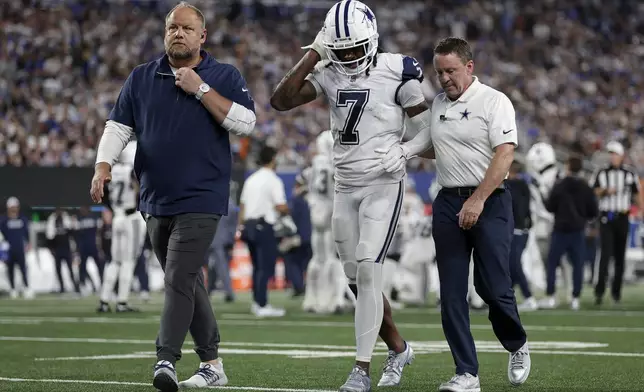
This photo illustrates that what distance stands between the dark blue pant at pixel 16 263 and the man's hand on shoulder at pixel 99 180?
16224 mm

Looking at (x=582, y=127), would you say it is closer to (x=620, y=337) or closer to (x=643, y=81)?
(x=643, y=81)

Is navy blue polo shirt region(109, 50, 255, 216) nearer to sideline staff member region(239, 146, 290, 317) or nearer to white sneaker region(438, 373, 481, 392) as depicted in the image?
white sneaker region(438, 373, 481, 392)

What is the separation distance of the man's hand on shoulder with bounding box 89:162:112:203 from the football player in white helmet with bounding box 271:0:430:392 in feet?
3.65

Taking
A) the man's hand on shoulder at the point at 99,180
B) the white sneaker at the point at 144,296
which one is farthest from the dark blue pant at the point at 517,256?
the man's hand on shoulder at the point at 99,180

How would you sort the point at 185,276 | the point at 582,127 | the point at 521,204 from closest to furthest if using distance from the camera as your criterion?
the point at 185,276 → the point at 521,204 → the point at 582,127

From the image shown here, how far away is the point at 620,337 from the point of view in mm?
12023

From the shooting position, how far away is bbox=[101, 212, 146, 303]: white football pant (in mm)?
17141

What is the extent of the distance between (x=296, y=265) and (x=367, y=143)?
15.8 metres

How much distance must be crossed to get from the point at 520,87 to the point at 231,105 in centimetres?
3174

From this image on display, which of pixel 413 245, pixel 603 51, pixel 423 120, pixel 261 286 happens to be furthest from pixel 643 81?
pixel 423 120

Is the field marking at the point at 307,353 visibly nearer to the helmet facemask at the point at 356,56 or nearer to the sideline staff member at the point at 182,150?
the sideline staff member at the point at 182,150

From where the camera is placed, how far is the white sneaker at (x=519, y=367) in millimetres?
7430

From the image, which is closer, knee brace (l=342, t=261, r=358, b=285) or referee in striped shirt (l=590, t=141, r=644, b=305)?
knee brace (l=342, t=261, r=358, b=285)

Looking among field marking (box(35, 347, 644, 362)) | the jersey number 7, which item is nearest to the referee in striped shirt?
field marking (box(35, 347, 644, 362))
